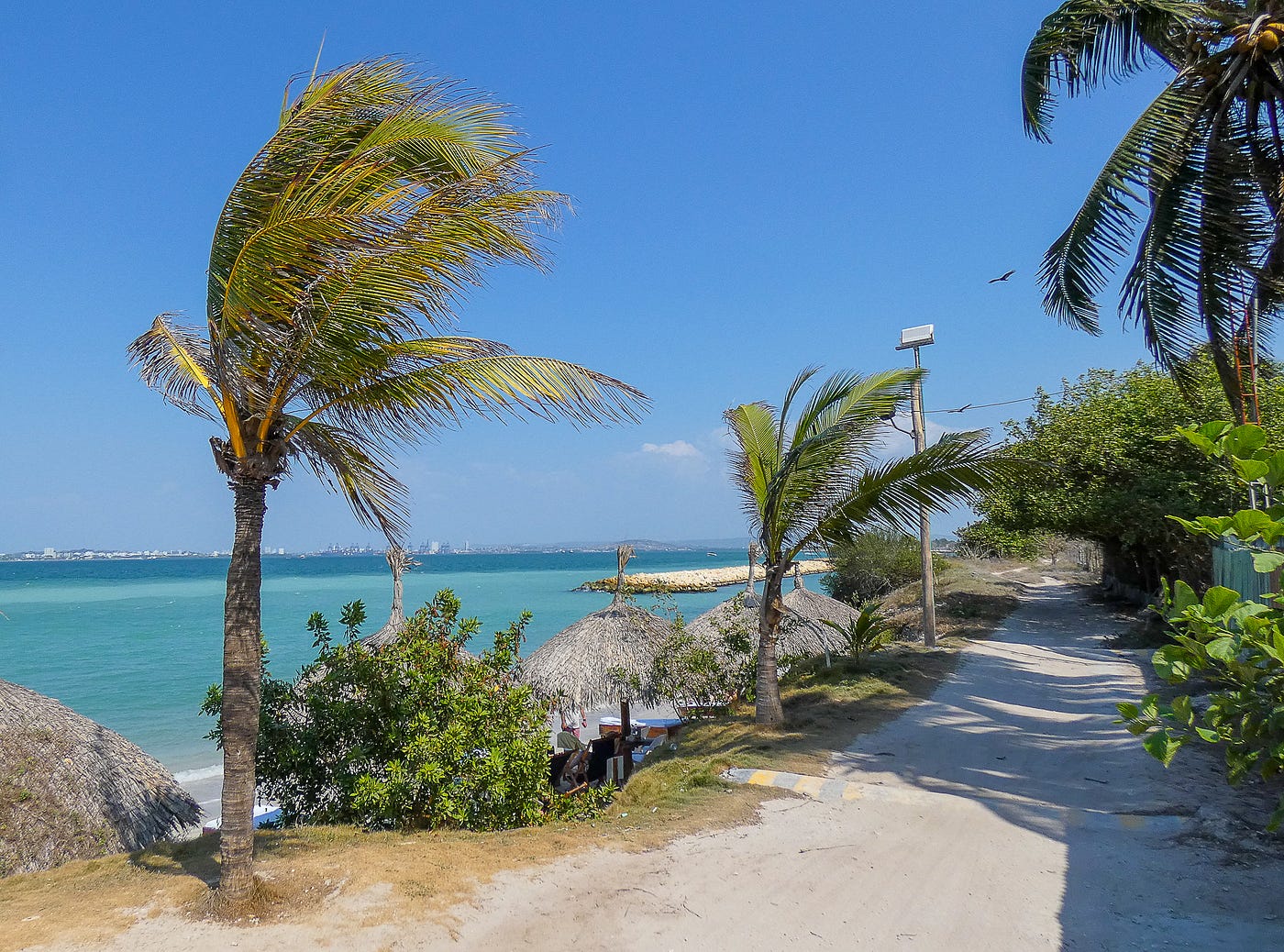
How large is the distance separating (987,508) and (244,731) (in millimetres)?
17742

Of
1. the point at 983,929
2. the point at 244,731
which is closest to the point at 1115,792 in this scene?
the point at 983,929

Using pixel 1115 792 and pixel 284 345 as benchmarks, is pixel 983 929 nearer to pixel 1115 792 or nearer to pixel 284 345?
pixel 1115 792

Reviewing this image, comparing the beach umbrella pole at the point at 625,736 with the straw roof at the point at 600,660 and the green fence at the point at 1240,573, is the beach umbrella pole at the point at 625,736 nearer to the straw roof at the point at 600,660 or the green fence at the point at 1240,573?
the straw roof at the point at 600,660

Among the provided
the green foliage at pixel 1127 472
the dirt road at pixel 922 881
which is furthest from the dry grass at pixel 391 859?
the green foliage at pixel 1127 472

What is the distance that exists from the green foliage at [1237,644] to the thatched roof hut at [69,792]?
6.77 metres

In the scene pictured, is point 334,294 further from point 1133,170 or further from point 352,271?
point 1133,170

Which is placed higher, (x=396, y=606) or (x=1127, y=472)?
(x=1127, y=472)

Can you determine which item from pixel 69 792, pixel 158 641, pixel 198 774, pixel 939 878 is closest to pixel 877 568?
pixel 198 774

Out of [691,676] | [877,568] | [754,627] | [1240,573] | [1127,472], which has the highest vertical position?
[1127,472]

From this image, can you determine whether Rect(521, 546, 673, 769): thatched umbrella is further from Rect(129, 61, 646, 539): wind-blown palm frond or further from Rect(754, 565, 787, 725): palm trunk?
Rect(129, 61, 646, 539): wind-blown palm frond

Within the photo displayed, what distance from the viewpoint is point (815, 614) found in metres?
15.1

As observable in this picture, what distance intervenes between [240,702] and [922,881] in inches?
155

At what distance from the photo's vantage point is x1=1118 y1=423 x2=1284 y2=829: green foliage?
2.58 m

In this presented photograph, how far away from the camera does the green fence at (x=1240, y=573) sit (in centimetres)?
734
